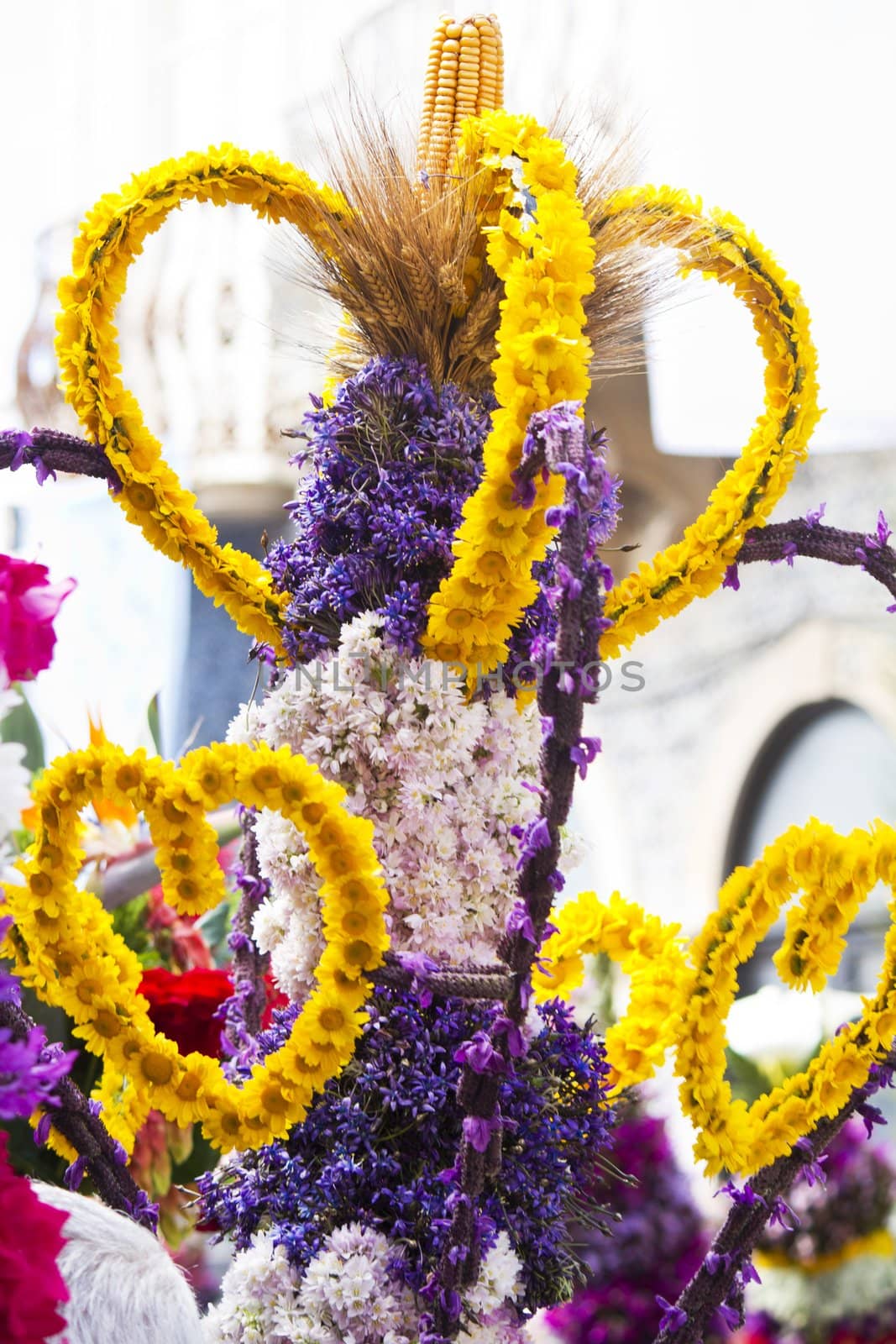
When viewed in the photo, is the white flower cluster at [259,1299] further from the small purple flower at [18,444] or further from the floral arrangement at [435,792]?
the small purple flower at [18,444]

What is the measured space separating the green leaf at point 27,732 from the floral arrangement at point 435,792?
41cm

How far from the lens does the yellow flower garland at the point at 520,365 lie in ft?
2.04

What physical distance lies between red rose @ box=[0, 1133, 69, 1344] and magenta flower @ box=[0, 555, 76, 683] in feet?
0.68

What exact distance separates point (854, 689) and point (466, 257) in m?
1.05

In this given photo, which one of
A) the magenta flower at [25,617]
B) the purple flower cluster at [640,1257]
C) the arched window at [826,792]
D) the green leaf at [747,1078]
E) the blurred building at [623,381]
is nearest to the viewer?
the magenta flower at [25,617]

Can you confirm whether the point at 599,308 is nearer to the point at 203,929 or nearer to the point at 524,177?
the point at 524,177

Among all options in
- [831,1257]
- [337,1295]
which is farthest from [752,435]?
[831,1257]

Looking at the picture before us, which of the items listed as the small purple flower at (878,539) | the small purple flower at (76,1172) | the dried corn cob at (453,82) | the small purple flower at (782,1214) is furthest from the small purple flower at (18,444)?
the small purple flower at (782,1214)

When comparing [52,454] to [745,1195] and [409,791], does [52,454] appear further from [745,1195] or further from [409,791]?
[745,1195]

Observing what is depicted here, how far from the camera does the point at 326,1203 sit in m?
0.65

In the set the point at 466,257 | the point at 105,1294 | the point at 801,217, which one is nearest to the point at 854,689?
the point at 801,217

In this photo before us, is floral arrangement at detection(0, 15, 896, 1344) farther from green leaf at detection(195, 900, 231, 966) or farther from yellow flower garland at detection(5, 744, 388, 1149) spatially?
green leaf at detection(195, 900, 231, 966)

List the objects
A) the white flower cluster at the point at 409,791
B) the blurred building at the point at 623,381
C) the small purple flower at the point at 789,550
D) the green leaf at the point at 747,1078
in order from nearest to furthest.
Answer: the white flower cluster at the point at 409,791 < the small purple flower at the point at 789,550 < the green leaf at the point at 747,1078 < the blurred building at the point at 623,381

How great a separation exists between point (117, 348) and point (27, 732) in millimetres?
483
